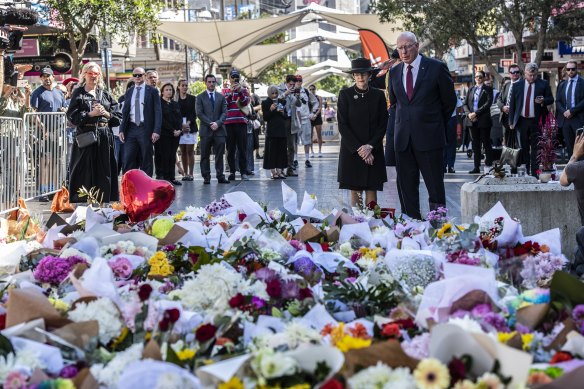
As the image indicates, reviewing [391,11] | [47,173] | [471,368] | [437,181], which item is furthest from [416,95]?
[391,11]

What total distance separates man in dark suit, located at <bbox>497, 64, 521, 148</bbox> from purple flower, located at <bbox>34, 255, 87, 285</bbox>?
47.9 ft

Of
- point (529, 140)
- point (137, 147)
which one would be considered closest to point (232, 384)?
point (137, 147)

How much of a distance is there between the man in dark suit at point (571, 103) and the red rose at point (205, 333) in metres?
16.7

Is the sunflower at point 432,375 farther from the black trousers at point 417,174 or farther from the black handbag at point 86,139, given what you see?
the black handbag at point 86,139

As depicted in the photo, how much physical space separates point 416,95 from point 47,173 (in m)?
4.93

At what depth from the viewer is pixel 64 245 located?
19.8 feet

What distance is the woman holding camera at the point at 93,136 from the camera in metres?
12.8

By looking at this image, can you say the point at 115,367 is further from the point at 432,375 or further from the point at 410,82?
the point at 410,82

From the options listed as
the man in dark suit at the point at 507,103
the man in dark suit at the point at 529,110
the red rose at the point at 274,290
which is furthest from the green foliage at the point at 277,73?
the red rose at the point at 274,290

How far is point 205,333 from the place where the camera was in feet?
12.3

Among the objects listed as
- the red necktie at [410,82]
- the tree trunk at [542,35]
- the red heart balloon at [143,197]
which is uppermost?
the tree trunk at [542,35]

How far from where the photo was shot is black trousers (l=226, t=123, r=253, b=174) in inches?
810

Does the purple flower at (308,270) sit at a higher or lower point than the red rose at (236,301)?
lower

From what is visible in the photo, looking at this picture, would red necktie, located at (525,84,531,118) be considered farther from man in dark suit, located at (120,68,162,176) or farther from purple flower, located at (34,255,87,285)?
purple flower, located at (34,255,87,285)
